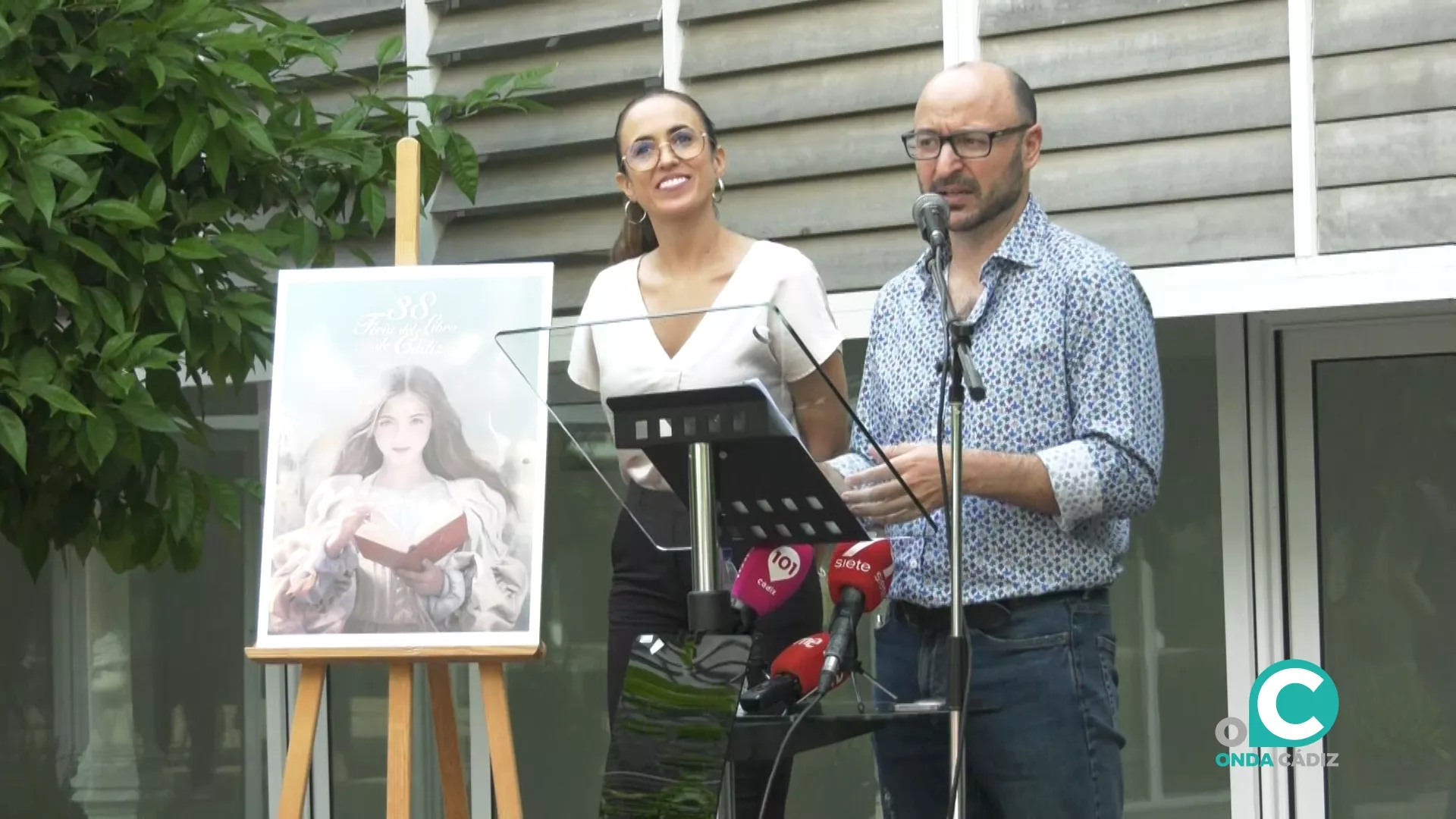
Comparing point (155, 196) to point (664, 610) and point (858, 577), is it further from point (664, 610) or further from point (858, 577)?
point (858, 577)

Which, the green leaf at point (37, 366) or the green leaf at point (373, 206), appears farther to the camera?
the green leaf at point (373, 206)

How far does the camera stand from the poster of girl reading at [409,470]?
9.86 feet

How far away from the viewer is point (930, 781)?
218 cm

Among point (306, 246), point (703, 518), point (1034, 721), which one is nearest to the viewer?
point (703, 518)

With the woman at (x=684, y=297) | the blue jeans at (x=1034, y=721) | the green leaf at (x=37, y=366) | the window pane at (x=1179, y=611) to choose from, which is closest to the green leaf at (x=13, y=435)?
the green leaf at (x=37, y=366)

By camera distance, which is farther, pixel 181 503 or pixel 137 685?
pixel 137 685

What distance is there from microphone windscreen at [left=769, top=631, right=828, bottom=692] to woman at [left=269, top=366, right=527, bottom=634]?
1181mm

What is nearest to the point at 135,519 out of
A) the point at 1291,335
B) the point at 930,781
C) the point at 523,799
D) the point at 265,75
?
the point at 265,75

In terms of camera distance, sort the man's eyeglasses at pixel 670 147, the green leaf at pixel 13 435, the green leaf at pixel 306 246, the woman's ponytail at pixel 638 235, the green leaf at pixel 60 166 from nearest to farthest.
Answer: the man's eyeglasses at pixel 670 147 → the woman's ponytail at pixel 638 235 → the green leaf at pixel 13 435 → the green leaf at pixel 60 166 → the green leaf at pixel 306 246

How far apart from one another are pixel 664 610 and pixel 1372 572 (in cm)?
142

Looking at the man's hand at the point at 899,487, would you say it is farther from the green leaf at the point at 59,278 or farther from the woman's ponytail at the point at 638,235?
the green leaf at the point at 59,278

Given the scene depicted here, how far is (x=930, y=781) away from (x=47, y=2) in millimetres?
2188

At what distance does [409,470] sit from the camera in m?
3.04

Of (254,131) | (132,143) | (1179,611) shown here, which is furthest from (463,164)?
(1179,611)
